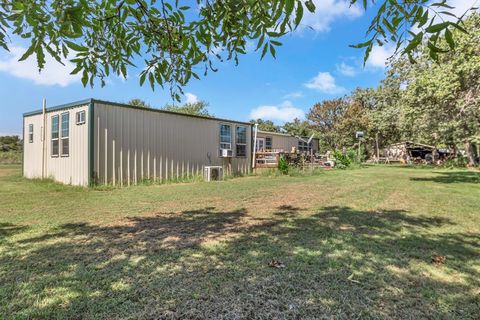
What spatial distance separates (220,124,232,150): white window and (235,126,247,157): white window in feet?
1.61

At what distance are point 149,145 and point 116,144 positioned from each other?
47.1 inches

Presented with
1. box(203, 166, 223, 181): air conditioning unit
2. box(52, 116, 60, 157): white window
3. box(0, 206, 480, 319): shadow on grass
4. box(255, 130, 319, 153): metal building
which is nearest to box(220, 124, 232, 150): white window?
box(203, 166, 223, 181): air conditioning unit

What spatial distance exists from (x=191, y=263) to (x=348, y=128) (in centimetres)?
3174

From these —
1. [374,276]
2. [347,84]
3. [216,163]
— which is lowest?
[374,276]

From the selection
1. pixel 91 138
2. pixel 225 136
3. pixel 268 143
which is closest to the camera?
pixel 91 138

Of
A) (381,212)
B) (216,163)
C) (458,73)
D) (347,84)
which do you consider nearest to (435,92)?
(458,73)

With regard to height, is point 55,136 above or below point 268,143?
below

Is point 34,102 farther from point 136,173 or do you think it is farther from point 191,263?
point 191,263

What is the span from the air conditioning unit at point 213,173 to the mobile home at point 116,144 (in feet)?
1.96

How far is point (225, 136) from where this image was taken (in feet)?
44.7

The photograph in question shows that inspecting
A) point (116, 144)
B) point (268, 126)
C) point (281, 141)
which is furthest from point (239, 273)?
point (268, 126)

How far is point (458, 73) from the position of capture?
9.08m

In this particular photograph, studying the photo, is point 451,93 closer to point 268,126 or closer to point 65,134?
point 65,134

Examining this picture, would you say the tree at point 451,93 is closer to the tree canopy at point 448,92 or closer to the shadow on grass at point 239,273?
the tree canopy at point 448,92
